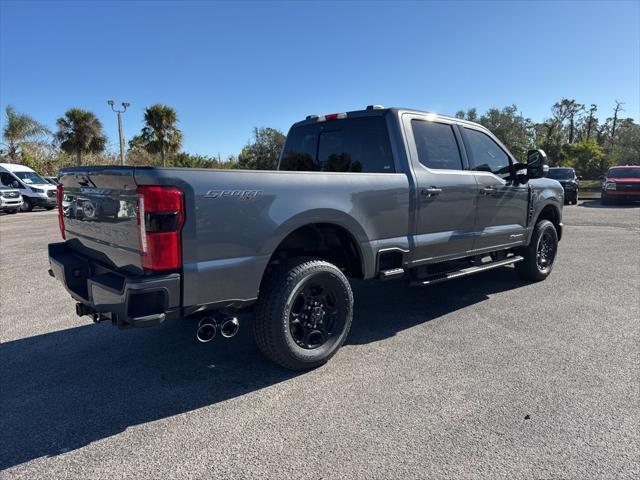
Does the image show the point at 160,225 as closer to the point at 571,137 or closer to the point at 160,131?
the point at 160,131

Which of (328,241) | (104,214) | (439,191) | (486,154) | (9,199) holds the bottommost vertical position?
(9,199)

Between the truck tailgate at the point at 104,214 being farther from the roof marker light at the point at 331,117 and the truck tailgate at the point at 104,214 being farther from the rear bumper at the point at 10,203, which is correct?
the rear bumper at the point at 10,203

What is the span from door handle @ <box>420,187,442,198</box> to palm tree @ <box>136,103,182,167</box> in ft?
119

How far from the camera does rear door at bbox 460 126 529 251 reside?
4.99 meters

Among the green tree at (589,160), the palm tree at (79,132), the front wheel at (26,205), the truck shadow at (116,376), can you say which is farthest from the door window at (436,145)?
the green tree at (589,160)

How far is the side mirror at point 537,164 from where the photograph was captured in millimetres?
5383

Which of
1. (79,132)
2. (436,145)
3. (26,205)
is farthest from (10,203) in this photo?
(436,145)

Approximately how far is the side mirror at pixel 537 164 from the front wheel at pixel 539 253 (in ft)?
3.11

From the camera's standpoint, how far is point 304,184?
332 cm

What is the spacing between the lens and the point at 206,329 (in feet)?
9.96

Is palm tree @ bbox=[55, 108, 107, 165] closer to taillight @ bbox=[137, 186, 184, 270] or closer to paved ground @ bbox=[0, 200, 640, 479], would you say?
paved ground @ bbox=[0, 200, 640, 479]

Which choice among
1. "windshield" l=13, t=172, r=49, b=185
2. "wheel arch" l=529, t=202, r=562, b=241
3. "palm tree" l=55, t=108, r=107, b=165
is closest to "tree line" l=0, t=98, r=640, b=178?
"palm tree" l=55, t=108, r=107, b=165

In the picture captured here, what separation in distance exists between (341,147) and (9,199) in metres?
20.4

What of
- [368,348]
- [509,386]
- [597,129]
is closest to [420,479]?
[509,386]
